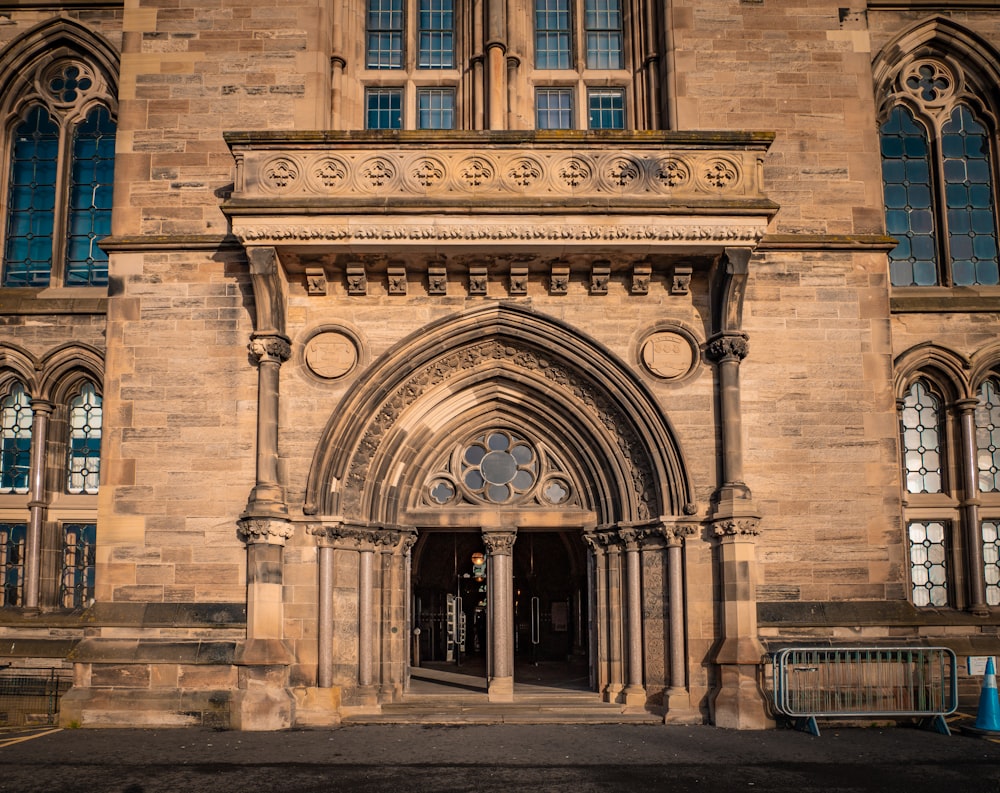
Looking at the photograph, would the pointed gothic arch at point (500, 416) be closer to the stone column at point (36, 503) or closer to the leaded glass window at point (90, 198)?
the stone column at point (36, 503)

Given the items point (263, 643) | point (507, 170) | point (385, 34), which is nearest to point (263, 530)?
point (263, 643)

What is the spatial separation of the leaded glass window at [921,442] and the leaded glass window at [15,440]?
12.9m

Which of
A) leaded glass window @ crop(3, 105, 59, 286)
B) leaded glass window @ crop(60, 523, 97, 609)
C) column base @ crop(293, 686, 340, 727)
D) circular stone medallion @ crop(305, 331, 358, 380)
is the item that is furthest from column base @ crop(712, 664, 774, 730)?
leaded glass window @ crop(3, 105, 59, 286)

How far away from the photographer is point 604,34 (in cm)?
1562

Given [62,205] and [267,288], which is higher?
[62,205]

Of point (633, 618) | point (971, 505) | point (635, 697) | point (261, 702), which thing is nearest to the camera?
point (261, 702)

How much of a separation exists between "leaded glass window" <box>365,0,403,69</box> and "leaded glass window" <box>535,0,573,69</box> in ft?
6.70

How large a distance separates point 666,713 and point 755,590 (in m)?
1.87

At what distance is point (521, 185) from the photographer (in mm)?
13250

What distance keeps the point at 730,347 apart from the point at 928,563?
188 inches

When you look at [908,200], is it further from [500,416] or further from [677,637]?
[677,637]

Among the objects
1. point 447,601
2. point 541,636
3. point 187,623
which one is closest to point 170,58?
point 187,623

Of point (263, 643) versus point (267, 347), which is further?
point (267, 347)

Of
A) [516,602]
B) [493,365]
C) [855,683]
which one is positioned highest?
[493,365]
